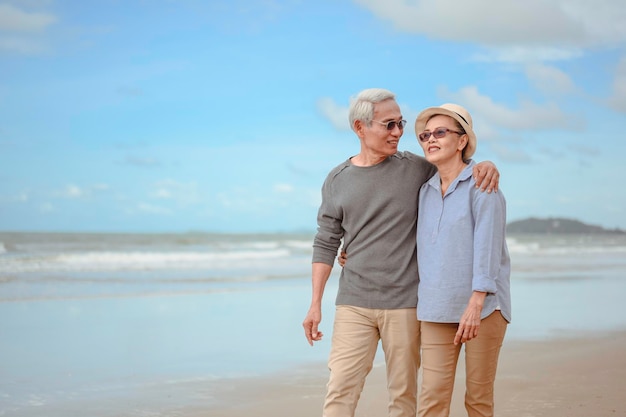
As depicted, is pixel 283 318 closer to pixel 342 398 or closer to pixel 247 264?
pixel 342 398

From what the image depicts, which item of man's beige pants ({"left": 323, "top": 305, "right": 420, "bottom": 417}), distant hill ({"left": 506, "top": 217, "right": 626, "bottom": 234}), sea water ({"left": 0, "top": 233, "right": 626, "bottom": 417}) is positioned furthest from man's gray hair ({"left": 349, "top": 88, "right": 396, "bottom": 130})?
distant hill ({"left": 506, "top": 217, "right": 626, "bottom": 234})

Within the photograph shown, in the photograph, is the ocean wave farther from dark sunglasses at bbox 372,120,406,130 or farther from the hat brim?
the hat brim

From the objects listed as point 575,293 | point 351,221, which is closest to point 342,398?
point 351,221

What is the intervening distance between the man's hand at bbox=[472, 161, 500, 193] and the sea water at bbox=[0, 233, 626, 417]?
3.51 meters

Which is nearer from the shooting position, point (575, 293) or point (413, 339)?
point (413, 339)

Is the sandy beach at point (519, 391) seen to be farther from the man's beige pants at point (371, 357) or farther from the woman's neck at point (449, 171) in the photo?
the woman's neck at point (449, 171)

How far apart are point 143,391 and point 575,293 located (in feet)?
32.3

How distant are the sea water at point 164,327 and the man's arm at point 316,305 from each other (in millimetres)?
2394

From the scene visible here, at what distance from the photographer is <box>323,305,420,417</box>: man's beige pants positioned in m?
3.61

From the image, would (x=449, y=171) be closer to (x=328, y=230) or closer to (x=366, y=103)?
(x=366, y=103)

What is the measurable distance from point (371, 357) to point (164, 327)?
6.22 meters

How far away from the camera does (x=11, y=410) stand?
5758mm

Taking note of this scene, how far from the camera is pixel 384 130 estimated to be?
367 centimetres

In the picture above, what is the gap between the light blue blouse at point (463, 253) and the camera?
323cm
